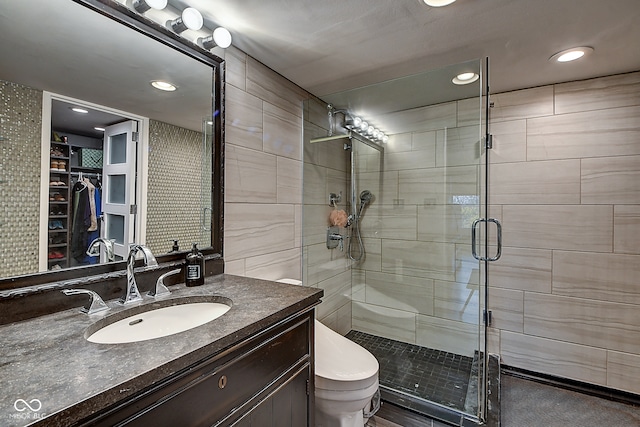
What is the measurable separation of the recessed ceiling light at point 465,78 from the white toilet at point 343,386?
183 centimetres

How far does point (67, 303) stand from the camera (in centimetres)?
103

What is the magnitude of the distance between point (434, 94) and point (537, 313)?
72.4 inches

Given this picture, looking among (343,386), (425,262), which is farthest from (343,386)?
(425,262)

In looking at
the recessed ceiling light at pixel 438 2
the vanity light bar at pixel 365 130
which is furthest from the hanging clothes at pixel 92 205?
the vanity light bar at pixel 365 130

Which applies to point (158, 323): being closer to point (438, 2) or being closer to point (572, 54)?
point (438, 2)

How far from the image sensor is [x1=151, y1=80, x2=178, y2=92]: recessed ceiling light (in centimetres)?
136

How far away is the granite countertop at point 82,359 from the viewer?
542mm

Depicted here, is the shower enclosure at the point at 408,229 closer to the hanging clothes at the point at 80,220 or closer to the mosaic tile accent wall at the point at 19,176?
the hanging clothes at the point at 80,220

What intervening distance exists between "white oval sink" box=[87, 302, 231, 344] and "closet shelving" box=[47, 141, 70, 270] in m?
0.29

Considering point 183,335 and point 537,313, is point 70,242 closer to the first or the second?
point 183,335

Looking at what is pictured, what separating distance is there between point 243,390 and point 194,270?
64cm

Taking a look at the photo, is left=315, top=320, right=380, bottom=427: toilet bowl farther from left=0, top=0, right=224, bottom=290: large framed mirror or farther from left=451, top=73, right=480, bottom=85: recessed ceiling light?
left=451, top=73, right=480, bottom=85: recessed ceiling light

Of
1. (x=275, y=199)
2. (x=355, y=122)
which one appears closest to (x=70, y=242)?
(x=275, y=199)

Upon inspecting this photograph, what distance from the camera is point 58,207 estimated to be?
104 centimetres
